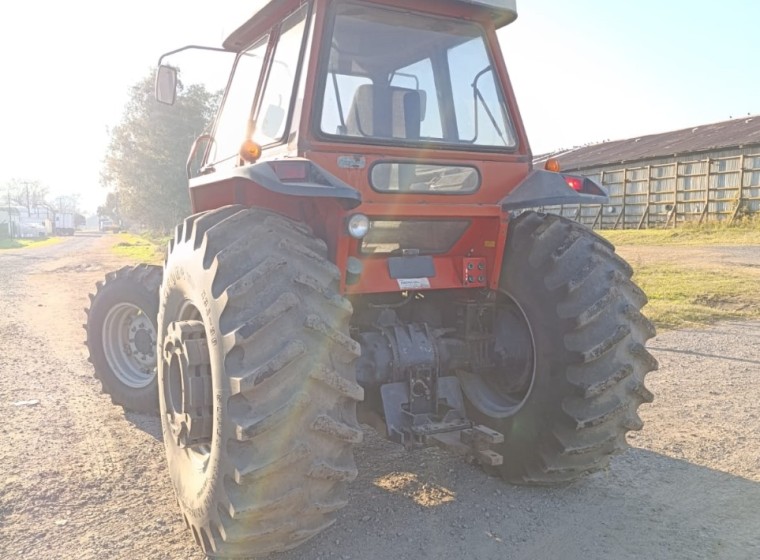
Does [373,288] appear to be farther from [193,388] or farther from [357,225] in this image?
[193,388]

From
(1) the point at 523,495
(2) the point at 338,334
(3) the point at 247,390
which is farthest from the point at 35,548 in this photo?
(1) the point at 523,495

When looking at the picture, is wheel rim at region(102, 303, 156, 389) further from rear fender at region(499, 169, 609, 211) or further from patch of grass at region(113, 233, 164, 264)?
patch of grass at region(113, 233, 164, 264)

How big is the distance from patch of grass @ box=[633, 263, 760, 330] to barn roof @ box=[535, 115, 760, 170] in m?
12.5

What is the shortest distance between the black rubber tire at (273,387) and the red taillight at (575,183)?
5.56ft

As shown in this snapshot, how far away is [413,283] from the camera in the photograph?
346cm

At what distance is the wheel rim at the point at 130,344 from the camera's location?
5.07 meters

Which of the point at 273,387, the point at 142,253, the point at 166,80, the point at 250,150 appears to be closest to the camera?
the point at 273,387

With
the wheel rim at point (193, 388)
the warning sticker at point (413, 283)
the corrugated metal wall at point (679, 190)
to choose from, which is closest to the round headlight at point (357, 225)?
the warning sticker at point (413, 283)

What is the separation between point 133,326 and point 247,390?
3.08 m

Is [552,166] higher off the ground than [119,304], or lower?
higher

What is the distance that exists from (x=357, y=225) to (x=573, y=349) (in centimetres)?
A: 138

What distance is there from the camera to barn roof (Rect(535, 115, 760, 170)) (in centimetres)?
2744

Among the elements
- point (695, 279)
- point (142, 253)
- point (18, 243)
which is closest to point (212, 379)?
point (695, 279)

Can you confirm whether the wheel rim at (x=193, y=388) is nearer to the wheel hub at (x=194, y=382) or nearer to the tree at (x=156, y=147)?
the wheel hub at (x=194, y=382)
